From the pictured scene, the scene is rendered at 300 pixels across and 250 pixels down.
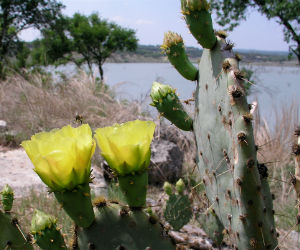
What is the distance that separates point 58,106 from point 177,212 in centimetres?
445

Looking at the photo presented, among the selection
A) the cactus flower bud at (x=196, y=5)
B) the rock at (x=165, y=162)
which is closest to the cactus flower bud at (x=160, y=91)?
the cactus flower bud at (x=196, y=5)

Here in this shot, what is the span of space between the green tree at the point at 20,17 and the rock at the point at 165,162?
13.6 meters

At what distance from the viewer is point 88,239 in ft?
2.45

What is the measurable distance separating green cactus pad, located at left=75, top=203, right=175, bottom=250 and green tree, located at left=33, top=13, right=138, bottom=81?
19.7 metres

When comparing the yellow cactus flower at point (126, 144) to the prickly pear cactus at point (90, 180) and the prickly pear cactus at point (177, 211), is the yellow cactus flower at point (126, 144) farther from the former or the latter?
the prickly pear cactus at point (177, 211)

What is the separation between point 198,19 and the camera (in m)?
1.21

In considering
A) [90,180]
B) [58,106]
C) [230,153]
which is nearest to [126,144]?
[90,180]

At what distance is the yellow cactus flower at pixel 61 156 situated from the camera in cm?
61

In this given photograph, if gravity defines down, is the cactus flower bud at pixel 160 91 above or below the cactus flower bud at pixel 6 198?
above

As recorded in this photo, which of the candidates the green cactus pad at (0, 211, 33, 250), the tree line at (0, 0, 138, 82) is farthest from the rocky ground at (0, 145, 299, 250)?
the tree line at (0, 0, 138, 82)

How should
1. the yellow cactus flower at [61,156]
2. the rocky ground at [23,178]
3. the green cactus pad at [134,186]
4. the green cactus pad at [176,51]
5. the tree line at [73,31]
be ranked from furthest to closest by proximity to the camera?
the tree line at [73,31] < the rocky ground at [23,178] < the green cactus pad at [176,51] < the green cactus pad at [134,186] < the yellow cactus flower at [61,156]

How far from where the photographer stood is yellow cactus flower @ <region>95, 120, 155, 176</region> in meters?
0.67

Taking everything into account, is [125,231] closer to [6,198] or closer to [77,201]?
[77,201]

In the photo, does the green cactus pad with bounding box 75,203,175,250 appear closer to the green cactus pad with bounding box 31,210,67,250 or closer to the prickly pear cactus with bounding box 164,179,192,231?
the green cactus pad with bounding box 31,210,67,250
